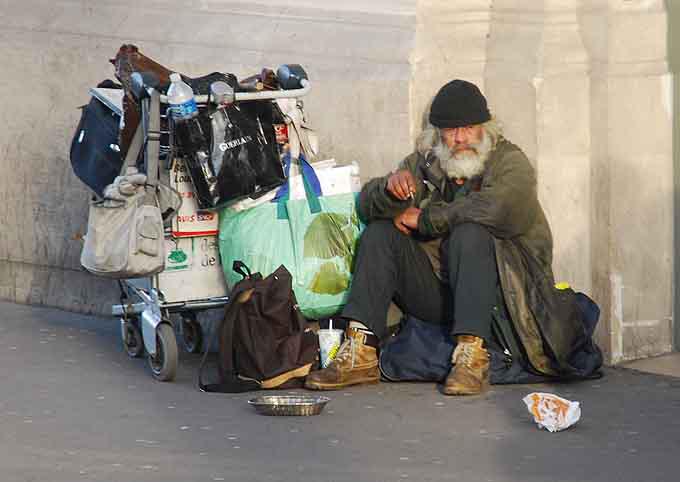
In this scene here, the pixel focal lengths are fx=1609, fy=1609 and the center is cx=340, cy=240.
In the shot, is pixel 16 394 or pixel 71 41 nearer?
pixel 16 394

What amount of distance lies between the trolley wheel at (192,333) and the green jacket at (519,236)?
121 cm

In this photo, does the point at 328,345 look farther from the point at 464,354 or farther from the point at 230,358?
the point at 464,354

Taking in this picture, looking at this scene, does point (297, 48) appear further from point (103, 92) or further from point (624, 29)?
point (624, 29)

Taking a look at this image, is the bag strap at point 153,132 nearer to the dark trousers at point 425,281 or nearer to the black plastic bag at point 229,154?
the black plastic bag at point 229,154

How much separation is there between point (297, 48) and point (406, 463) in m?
2.97

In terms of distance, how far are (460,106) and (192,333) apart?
69.3 inches

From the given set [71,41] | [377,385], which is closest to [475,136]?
[377,385]

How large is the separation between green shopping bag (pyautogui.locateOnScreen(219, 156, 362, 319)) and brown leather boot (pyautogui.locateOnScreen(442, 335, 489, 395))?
26.2 inches

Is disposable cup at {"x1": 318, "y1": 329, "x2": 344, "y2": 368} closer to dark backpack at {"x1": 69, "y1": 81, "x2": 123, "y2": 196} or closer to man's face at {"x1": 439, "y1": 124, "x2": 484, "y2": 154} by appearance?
man's face at {"x1": 439, "y1": 124, "x2": 484, "y2": 154}

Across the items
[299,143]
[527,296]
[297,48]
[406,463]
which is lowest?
[406,463]

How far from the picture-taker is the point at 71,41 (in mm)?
8555

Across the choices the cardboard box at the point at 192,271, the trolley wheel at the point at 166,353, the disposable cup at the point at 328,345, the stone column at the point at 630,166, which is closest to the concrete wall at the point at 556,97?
the stone column at the point at 630,166

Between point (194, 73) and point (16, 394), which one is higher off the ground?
point (194, 73)

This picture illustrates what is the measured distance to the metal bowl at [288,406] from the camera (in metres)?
5.92
